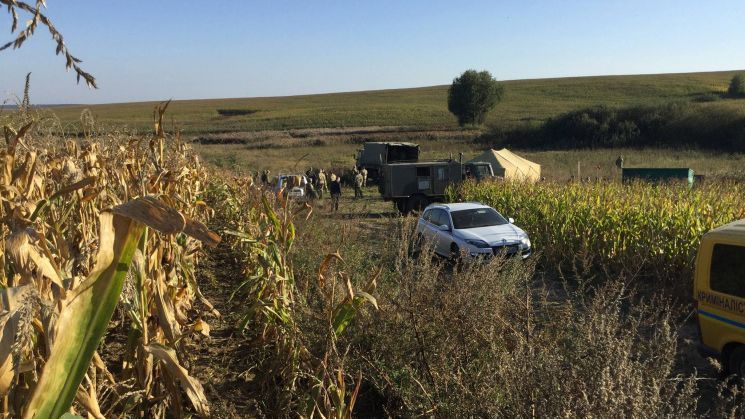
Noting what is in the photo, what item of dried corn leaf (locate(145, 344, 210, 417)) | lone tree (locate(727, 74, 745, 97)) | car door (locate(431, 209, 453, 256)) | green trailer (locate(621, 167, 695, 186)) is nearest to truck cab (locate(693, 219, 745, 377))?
dried corn leaf (locate(145, 344, 210, 417))

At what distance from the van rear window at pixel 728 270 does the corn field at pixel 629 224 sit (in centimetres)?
185

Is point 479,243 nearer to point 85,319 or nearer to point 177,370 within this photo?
point 177,370

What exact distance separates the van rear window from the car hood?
523 cm

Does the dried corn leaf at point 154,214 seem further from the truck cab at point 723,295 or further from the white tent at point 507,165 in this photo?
the white tent at point 507,165

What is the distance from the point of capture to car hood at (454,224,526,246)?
10797 millimetres

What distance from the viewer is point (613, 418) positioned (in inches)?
92.4

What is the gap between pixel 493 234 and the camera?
11.1 meters

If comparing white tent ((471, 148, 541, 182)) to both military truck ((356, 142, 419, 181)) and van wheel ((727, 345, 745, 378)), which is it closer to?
military truck ((356, 142, 419, 181))

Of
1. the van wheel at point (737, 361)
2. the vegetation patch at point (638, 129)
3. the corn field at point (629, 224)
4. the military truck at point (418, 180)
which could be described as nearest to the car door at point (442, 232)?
the corn field at point (629, 224)

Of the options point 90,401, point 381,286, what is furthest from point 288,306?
point 90,401

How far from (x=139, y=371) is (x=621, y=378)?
2.70 meters

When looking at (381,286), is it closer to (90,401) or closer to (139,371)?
(139,371)

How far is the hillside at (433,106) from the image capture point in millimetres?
70188

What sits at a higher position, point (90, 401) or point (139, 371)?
point (90, 401)
